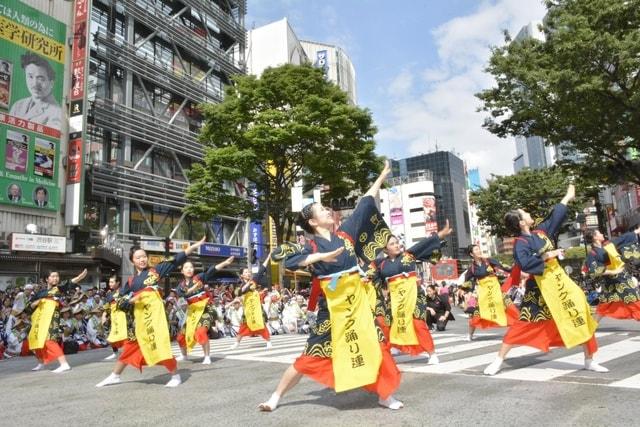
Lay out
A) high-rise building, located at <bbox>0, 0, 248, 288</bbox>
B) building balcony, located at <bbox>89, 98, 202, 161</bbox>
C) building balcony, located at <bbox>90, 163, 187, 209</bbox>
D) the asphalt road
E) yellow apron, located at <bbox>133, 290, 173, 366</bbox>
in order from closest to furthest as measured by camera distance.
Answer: the asphalt road, yellow apron, located at <bbox>133, 290, 173, 366</bbox>, high-rise building, located at <bbox>0, 0, 248, 288</bbox>, building balcony, located at <bbox>90, 163, 187, 209</bbox>, building balcony, located at <bbox>89, 98, 202, 161</bbox>

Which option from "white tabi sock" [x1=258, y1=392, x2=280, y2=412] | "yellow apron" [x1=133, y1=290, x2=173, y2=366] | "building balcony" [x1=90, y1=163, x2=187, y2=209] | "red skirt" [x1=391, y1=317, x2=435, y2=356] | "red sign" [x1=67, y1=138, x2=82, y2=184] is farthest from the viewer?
"building balcony" [x1=90, y1=163, x2=187, y2=209]

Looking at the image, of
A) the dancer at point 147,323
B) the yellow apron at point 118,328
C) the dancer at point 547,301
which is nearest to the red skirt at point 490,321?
the dancer at point 547,301

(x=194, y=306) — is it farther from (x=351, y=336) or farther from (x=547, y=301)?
(x=547, y=301)

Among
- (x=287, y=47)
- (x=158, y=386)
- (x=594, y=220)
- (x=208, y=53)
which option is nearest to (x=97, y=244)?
(x=208, y=53)

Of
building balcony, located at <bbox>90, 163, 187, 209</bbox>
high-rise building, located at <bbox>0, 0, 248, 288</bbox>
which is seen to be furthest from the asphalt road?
building balcony, located at <bbox>90, 163, 187, 209</bbox>

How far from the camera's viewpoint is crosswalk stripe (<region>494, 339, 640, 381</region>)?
531 centimetres

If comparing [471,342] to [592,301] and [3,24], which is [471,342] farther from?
[3,24]

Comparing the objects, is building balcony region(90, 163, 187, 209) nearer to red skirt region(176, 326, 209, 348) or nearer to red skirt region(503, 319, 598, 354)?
red skirt region(176, 326, 209, 348)

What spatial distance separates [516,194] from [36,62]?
2838cm

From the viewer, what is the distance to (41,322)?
28.6 feet

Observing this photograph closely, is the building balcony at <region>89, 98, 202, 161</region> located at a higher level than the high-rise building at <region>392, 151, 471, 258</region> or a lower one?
lower

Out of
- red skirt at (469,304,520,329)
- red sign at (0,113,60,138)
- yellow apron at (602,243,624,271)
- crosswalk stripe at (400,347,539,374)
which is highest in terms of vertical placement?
red sign at (0,113,60,138)

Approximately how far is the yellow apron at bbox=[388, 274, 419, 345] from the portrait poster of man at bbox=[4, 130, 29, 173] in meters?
19.0

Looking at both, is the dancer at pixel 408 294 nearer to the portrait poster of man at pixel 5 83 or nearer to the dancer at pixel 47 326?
the dancer at pixel 47 326
